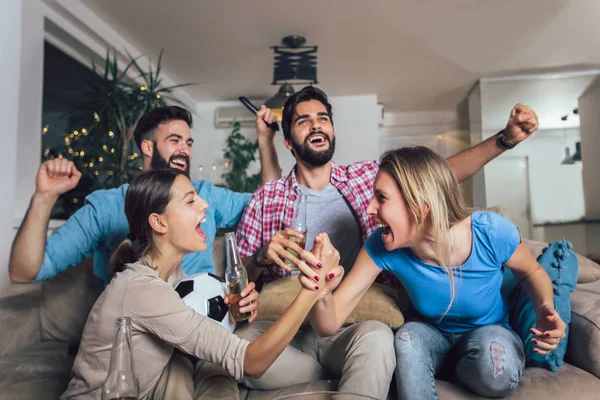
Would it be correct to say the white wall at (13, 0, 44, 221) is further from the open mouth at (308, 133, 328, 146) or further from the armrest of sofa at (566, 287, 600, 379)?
the armrest of sofa at (566, 287, 600, 379)

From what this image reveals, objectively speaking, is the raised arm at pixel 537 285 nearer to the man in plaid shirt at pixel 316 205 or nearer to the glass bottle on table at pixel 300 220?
the man in plaid shirt at pixel 316 205

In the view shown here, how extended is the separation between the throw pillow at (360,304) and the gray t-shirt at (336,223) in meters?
0.26

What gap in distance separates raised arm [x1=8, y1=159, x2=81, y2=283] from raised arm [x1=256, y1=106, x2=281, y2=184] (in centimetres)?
85

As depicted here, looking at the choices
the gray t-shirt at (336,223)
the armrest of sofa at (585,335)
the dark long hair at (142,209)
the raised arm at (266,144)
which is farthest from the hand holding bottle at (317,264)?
the raised arm at (266,144)

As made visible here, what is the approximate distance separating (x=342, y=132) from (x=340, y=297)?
475 cm

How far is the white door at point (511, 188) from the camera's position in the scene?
5.78 metres

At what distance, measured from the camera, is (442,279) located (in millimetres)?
1420

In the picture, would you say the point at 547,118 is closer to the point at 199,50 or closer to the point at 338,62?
the point at 338,62

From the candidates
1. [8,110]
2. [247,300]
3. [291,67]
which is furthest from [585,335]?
[291,67]

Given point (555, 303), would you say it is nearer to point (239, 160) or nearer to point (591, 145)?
point (239, 160)

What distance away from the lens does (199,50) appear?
4.46 metres

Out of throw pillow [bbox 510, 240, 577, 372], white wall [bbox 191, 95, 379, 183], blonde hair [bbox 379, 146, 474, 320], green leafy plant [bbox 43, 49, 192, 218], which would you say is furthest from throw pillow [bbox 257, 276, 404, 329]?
white wall [bbox 191, 95, 379, 183]

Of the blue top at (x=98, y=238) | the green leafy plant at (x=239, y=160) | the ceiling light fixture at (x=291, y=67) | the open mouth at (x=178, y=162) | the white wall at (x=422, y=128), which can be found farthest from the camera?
the white wall at (x=422, y=128)

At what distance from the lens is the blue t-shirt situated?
55.6 inches
